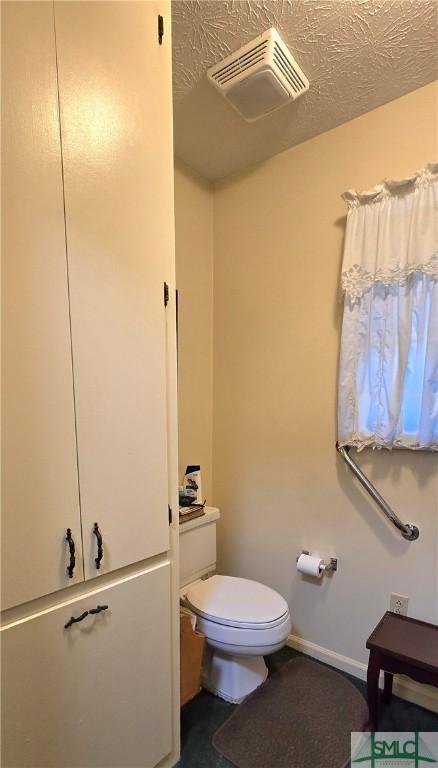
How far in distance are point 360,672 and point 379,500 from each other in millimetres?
859

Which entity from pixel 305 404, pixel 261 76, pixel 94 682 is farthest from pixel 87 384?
pixel 261 76

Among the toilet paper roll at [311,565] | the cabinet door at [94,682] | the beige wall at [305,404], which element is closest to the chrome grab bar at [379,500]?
the beige wall at [305,404]

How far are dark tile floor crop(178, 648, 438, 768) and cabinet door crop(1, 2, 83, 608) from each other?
1.01 meters

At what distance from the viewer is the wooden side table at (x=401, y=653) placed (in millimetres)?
1311

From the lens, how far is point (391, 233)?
1603 millimetres

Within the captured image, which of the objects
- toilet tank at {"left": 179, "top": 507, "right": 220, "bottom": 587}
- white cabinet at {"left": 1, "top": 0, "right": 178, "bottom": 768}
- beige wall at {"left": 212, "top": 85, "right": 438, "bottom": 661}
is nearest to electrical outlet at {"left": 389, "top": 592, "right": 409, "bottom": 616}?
beige wall at {"left": 212, "top": 85, "right": 438, "bottom": 661}

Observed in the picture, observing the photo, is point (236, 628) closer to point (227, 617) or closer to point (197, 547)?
point (227, 617)

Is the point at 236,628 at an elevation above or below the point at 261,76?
below

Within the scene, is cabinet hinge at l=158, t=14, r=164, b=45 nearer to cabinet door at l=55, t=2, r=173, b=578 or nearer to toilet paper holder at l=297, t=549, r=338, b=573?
cabinet door at l=55, t=2, r=173, b=578

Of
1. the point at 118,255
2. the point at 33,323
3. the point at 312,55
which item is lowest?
the point at 33,323

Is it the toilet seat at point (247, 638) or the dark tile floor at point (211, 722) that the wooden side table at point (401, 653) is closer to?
the dark tile floor at point (211, 722)

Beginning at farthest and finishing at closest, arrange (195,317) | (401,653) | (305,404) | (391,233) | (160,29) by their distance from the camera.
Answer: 1. (195,317)
2. (305,404)
3. (391,233)
4. (401,653)
5. (160,29)

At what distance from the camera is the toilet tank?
174cm

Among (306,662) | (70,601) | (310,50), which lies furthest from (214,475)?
(310,50)
